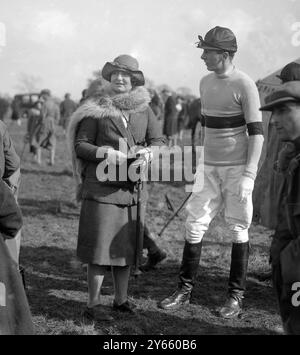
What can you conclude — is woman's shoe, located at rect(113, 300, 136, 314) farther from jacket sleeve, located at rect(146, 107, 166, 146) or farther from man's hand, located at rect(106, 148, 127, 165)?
jacket sleeve, located at rect(146, 107, 166, 146)

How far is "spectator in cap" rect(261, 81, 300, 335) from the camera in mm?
2568

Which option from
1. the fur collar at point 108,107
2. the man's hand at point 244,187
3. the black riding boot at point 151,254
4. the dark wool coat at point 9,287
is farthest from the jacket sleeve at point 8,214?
the black riding boot at point 151,254

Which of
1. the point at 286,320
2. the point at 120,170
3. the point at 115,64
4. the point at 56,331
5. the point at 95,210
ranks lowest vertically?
the point at 56,331

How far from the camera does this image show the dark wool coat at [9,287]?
2.86 meters

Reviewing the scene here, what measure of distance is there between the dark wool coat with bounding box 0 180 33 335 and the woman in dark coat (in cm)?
117

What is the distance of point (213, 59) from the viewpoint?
4.19 metres

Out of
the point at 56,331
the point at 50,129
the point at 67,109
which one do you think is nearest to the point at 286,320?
the point at 56,331

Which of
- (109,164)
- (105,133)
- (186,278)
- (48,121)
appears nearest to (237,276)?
(186,278)

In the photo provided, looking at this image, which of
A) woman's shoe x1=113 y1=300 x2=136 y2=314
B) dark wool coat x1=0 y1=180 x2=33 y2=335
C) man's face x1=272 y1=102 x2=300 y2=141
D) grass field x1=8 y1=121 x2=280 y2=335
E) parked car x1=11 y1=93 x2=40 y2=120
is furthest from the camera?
parked car x1=11 y1=93 x2=40 y2=120

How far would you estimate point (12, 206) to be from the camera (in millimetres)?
2910

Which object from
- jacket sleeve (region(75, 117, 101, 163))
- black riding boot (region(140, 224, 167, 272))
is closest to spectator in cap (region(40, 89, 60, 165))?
black riding boot (region(140, 224, 167, 272))

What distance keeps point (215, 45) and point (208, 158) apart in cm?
94
